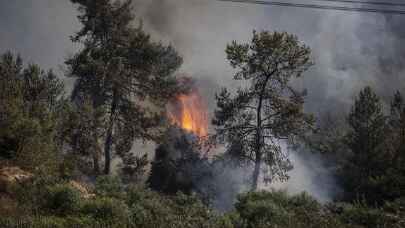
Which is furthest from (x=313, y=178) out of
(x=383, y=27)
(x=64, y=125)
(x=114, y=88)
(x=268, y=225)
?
(x=383, y=27)

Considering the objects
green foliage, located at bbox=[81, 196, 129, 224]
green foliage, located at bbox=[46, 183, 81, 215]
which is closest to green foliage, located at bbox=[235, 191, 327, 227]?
green foliage, located at bbox=[81, 196, 129, 224]

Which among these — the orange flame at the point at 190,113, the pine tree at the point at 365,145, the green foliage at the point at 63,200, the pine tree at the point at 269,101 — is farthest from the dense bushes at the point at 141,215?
the orange flame at the point at 190,113

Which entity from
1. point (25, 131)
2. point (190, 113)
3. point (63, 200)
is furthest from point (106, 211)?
point (190, 113)

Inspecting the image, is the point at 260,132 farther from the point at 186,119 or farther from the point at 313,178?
the point at 186,119

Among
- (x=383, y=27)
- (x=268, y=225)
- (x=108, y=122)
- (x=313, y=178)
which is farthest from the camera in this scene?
(x=383, y=27)

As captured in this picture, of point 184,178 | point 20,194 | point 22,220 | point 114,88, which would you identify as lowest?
point 22,220

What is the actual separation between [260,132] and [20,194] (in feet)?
49.1

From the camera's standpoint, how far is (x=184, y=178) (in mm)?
30938

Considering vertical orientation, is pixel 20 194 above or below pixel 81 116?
below

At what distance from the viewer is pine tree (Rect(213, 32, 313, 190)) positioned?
2597cm

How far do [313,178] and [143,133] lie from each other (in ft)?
51.3

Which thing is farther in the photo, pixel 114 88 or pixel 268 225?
pixel 114 88

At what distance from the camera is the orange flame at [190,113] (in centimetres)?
4259

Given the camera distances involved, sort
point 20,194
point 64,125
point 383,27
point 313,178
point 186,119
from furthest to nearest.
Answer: point 383,27 < point 186,119 < point 313,178 < point 64,125 < point 20,194
